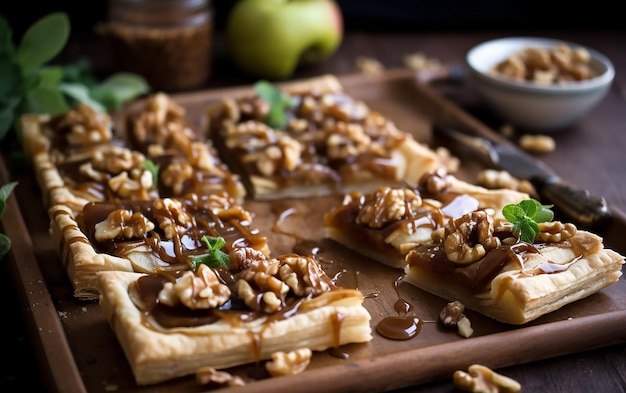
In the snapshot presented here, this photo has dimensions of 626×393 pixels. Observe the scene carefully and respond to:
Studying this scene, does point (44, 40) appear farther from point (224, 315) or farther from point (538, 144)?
point (538, 144)

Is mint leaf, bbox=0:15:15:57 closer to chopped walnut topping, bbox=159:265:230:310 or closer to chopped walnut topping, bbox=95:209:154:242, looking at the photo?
chopped walnut topping, bbox=95:209:154:242

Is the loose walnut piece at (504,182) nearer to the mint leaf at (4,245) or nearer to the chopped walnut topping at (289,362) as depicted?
the chopped walnut topping at (289,362)

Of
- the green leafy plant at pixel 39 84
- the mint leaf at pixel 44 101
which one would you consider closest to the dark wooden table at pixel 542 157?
the green leafy plant at pixel 39 84

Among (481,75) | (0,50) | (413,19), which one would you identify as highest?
(0,50)

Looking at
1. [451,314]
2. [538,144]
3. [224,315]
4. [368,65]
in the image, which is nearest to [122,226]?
[224,315]

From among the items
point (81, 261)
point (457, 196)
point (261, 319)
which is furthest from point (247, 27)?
point (261, 319)

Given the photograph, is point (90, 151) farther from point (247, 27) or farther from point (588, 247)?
point (588, 247)
